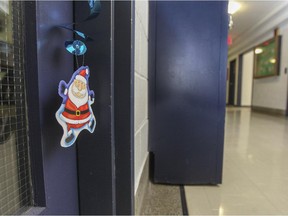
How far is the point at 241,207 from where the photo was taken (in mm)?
1064

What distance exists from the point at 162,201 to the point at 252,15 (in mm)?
5059

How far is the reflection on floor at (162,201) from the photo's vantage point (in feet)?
3.45

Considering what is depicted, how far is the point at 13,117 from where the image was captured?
48cm

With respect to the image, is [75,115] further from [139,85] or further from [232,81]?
[232,81]

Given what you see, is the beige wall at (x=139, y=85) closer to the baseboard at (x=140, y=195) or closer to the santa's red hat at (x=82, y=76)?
the baseboard at (x=140, y=195)

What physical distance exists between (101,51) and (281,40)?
5.57 m

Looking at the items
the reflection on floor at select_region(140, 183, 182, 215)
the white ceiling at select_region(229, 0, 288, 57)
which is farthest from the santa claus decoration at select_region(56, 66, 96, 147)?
the white ceiling at select_region(229, 0, 288, 57)

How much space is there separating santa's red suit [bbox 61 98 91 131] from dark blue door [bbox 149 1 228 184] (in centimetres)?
83

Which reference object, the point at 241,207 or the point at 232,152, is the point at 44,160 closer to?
the point at 241,207

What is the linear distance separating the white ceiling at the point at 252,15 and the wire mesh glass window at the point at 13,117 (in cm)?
453

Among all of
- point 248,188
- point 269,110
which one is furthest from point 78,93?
point 269,110

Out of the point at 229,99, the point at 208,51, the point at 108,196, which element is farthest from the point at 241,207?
the point at 229,99

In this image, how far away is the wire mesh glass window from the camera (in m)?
0.45

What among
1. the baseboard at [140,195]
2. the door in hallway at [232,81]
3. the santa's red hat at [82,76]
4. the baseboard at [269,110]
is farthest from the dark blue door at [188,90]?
the door in hallway at [232,81]
